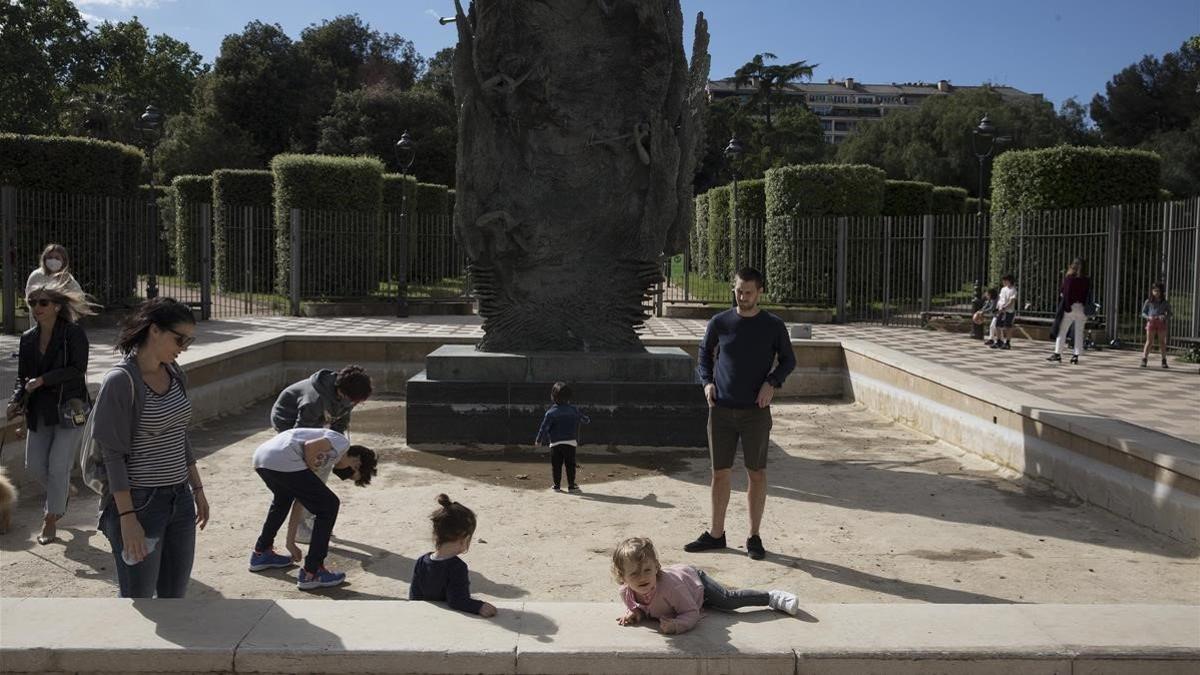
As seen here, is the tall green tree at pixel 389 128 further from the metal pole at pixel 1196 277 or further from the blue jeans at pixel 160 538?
the blue jeans at pixel 160 538

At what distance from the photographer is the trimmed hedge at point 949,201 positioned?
115ft

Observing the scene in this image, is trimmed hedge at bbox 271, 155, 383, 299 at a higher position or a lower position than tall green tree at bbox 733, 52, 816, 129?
lower

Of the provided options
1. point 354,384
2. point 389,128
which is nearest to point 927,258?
point 354,384

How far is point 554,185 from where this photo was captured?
1024 cm

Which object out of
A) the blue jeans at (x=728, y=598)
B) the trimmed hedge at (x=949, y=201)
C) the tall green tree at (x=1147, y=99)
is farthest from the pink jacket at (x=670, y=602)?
the tall green tree at (x=1147, y=99)

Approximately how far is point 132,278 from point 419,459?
11.9 metres

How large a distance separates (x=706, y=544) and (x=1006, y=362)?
10.4 meters

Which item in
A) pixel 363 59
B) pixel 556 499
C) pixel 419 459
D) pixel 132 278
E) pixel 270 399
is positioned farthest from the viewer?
pixel 363 59

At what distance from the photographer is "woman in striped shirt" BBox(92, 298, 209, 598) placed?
3.76 meters

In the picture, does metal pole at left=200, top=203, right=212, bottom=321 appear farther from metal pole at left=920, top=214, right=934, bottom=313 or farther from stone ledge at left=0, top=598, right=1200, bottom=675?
stone ledge at left=0, top=598, right=1200, bottom=675

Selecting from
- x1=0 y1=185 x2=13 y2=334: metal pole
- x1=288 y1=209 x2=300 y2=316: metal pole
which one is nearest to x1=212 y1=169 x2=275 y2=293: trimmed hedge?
x1=288 y1=209 x2=300 y2=316: metal pole

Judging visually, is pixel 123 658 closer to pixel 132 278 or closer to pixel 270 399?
pixel 270 399

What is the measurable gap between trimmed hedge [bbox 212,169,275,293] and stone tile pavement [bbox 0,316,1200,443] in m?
3.85

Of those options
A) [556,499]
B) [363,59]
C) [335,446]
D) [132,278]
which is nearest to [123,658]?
[335,446]
